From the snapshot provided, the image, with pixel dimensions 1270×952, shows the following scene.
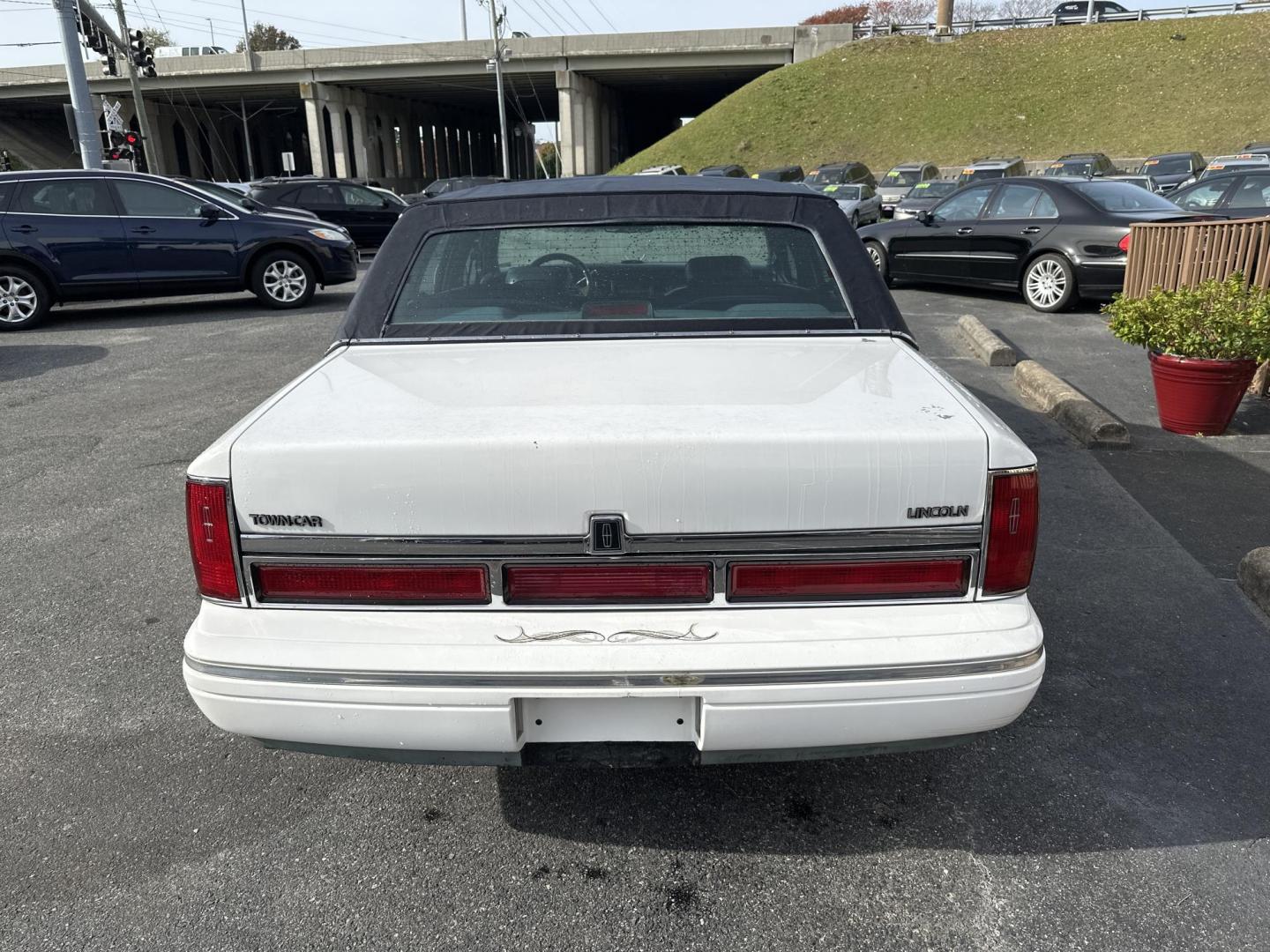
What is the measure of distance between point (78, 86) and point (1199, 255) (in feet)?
62.6

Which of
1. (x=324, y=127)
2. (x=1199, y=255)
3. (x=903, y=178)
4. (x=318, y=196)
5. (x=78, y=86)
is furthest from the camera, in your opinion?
(x=324, y=127)

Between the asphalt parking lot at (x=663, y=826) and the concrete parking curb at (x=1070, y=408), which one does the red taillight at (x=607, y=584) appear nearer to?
the asphalt parking lot at (x=663, y=826)

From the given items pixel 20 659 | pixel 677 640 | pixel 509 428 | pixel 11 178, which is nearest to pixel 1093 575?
pixel 677 640

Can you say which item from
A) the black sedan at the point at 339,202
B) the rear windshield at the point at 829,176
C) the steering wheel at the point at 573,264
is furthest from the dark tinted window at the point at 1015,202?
the rear windshield at the point at 829,176

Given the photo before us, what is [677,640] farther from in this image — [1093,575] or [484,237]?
[1093,575]

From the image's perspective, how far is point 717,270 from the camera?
3451mm

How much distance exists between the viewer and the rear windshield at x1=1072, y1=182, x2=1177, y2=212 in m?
11.0

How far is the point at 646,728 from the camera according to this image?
2215mm

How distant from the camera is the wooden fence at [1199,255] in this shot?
707cm

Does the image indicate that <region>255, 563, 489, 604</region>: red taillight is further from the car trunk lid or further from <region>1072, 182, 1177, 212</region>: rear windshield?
<region>1072, 182, 1177, 212</region>: rear windshield

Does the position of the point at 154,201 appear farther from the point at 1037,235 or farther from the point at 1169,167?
the point at 1169,167

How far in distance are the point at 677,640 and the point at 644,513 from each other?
296mm

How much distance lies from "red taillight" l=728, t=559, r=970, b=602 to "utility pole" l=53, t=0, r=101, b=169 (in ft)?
64.6

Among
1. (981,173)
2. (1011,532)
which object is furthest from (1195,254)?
(981,173)
